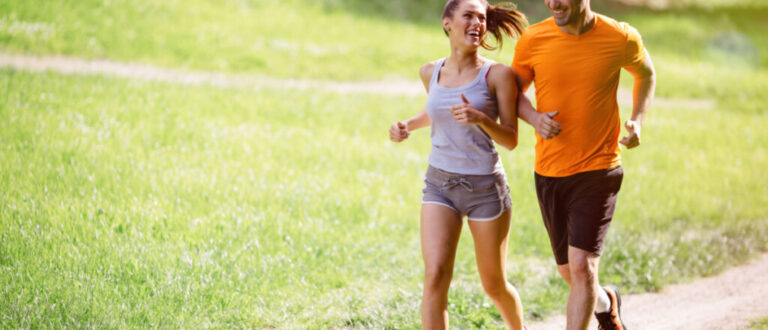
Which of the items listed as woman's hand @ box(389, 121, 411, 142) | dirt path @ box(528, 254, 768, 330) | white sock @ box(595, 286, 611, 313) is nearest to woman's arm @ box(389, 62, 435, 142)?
woman's hand @ box(389, 121, 411, 142)

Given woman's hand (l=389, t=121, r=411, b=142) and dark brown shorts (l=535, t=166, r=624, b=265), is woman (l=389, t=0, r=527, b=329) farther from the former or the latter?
dark brown shorts (l=535, t=166, r=624, b=265)

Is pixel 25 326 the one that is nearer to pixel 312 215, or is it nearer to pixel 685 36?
pixel 312 215

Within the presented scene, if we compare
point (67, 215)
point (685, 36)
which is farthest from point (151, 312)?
point (685, 36)

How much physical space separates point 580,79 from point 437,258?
1504 millimetres

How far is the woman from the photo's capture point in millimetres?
4785

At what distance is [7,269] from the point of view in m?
6.21

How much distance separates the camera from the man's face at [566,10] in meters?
4.73

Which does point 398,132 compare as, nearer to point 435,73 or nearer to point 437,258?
point 435,73

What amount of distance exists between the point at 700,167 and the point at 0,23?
13.2 metres

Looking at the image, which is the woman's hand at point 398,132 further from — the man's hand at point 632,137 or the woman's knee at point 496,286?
the man's hand at point 632,137

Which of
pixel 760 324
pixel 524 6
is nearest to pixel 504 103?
pixel 760 324

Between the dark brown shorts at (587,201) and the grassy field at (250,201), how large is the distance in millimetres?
1837

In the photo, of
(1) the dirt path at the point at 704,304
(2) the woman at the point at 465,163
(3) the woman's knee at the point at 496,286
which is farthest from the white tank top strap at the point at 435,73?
(1) the dirt path at the point at 704,304

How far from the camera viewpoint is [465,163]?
4832mm
